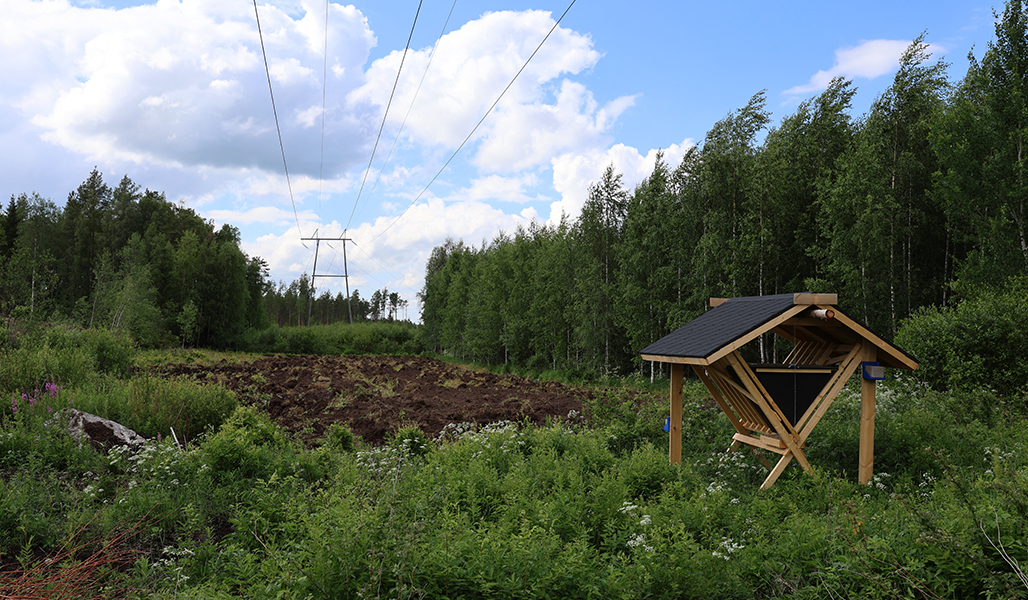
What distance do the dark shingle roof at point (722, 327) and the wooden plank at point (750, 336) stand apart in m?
0.04

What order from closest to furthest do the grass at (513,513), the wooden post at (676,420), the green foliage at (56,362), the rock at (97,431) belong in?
1. the grass at (513,513)
2. the wooden post at (676,420)
3. the rock at (97,431)
4. the green foliage at (56,362)

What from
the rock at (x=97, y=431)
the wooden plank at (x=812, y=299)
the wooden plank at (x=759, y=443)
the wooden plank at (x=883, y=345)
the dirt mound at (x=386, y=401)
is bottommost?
the dirt mound at (x=386, y=401)

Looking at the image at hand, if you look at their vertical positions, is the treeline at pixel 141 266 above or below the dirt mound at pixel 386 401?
above

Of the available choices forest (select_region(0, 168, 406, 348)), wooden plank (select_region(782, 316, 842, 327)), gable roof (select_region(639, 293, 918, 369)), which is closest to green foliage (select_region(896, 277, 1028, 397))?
gable roof (select_region(639, 293, 918, 369))

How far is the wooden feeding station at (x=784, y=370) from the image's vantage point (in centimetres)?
639

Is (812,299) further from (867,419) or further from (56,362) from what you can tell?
(56,362)

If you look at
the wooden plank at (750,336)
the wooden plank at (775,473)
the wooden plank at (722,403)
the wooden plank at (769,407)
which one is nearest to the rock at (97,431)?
the wooden plank at (750,336)

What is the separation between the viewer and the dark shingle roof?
6277 millimetres

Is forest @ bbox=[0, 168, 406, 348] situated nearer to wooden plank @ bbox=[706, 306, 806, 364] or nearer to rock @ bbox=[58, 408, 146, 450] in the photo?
rock @ bbox=[58, 408, 146, 450]

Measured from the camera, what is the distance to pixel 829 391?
679 centimetres

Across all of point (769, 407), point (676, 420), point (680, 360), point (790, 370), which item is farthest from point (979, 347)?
point (680, 360)

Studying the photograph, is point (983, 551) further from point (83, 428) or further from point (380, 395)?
point (380, 395)

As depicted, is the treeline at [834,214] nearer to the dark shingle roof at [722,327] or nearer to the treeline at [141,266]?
the dark shingle roof at [722,327]

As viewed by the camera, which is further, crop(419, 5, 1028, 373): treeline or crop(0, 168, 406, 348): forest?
crop(0, 168, 406, 348): forest
